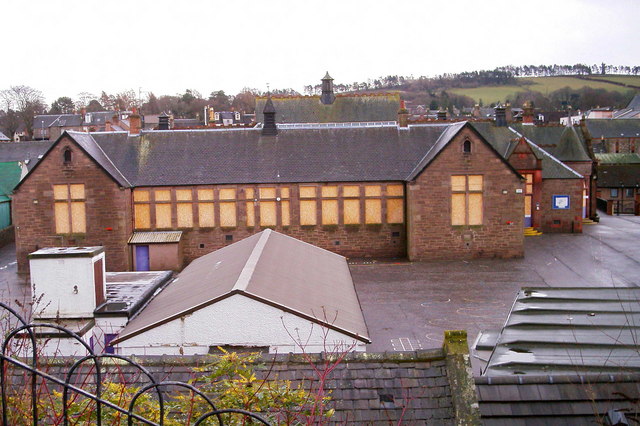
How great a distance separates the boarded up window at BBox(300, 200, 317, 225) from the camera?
31.8 metres

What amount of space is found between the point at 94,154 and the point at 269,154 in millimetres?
8344

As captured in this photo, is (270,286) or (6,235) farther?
(6,235)

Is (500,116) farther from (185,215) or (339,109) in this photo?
(185,215)

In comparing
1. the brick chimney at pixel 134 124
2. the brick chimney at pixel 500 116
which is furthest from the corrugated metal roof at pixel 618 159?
the brick chimney at pixel 134 124

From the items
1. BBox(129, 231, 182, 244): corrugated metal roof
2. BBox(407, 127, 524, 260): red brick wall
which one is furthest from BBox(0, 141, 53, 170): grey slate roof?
BBox(407, 127, 524, 260): red brick wall

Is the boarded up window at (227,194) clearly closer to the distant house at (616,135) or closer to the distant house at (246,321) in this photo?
the distant house at (246,321)

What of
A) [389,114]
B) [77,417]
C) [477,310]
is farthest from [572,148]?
[77,417]

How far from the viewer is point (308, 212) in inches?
1252

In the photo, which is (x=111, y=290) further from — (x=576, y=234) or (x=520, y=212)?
(x=576, y=234)

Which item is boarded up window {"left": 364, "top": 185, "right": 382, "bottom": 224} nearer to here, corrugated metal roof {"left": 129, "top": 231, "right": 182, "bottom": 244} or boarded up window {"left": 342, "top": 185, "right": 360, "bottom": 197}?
boarded up window {"left": 342, "top": 185, "right": 360, "bottom": 197}

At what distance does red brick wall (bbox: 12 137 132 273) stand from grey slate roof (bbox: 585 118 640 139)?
7263 cm

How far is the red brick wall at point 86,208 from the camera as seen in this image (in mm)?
30078

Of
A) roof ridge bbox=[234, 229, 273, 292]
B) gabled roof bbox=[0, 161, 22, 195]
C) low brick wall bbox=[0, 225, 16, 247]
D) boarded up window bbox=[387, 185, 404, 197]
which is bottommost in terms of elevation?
low brick wall bbox=[0, 225, 16, 247]

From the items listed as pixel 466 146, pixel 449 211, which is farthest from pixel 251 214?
pixel 466 146
